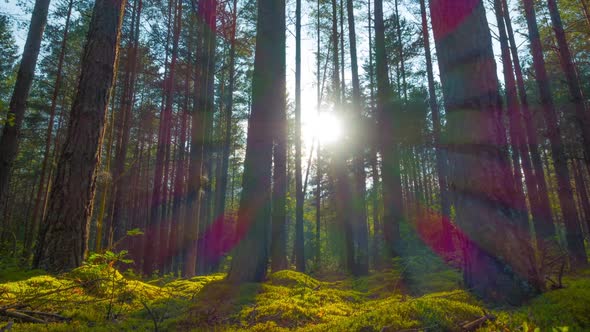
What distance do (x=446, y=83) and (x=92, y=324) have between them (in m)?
4.81

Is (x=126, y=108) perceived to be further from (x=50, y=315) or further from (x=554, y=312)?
(x=554, y=312)

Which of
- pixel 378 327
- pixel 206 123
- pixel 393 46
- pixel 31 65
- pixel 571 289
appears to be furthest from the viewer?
pixel 393 46

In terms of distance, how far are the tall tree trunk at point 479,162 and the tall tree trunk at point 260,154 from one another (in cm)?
309

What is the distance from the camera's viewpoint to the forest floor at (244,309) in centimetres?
240

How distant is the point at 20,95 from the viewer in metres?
8.74

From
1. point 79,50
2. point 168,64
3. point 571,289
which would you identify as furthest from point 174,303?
point 79,50

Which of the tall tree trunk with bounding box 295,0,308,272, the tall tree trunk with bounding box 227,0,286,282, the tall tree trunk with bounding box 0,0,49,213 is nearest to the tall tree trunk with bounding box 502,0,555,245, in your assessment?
the tall tree trunk with bounding box 295,0,308,272

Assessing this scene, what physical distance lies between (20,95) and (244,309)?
973 cm

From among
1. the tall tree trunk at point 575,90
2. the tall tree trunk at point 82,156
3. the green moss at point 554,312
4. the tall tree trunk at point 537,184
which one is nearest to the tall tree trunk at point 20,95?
the tall tree trunk at point 82,156

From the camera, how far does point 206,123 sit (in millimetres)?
11602

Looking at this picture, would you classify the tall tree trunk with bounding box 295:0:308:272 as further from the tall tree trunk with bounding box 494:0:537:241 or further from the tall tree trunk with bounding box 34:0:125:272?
the tall tree trunk with bounding box 34:0:125:272

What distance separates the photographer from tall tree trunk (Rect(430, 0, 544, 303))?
3043 millimetres

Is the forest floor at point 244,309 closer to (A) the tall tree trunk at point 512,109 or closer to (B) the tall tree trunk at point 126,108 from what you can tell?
(B) the tall tree trunk at point 126,108

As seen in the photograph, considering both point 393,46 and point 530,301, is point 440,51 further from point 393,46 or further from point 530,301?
point 393,46
